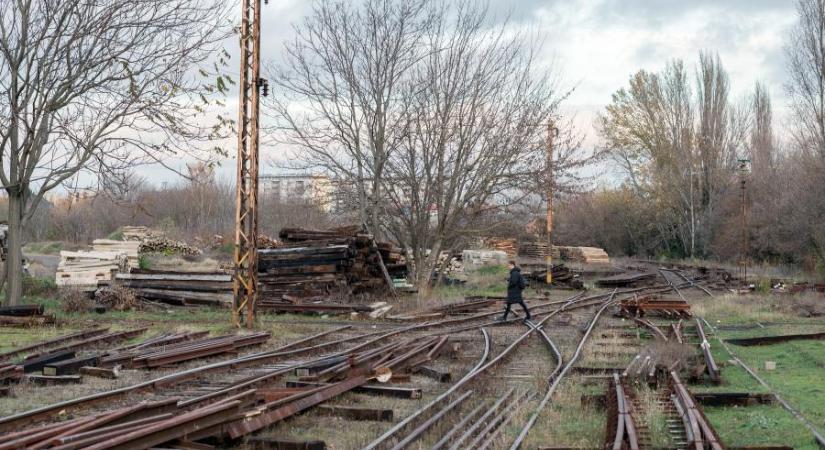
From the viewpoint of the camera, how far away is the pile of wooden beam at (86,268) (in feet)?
84.4

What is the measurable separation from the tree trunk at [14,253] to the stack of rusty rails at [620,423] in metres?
17.1

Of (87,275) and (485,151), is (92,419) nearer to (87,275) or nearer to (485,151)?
(87,275)

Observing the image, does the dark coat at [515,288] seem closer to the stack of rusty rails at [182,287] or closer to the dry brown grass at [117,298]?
the stack of rusty rails at [182,287]

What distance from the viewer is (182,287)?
77.7 ft

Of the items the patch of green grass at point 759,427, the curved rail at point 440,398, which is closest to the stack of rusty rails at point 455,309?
the curved rail at point 440,398

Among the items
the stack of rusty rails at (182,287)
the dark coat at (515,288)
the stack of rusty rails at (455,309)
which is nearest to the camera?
the dark coat at (515,288)

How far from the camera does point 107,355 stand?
1209 cm

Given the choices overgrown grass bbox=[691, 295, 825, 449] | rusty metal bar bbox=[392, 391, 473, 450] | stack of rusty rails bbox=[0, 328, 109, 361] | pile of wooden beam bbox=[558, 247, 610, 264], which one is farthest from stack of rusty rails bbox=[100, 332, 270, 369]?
pile of wooden beam bbox=[558, 247, 610, 264]

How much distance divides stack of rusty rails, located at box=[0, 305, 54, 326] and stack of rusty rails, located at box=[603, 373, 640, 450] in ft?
44.9

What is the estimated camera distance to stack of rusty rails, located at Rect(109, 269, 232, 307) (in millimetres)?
23172

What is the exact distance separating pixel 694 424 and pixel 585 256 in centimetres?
4866

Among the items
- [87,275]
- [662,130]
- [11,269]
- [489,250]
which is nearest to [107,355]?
[11,269]

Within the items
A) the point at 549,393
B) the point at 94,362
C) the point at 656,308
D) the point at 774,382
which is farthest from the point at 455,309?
the point at 549,393

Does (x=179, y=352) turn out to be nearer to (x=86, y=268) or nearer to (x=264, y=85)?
(x=264, y=85)
